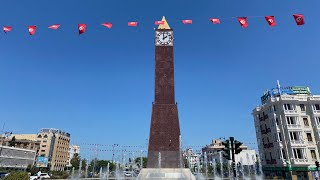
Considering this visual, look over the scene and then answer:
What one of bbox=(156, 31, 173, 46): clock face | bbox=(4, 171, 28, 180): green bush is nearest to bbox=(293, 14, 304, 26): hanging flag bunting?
bbox=(156, 31, 173, 46): clock face

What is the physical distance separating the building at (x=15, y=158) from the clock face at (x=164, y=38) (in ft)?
170

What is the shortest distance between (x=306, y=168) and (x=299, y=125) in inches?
291

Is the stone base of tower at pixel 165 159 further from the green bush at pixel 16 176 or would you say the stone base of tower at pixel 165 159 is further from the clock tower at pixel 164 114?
the green bush at pixel 16 176

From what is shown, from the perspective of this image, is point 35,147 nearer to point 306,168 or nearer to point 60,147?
point 60,147

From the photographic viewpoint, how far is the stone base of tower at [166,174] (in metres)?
25.5

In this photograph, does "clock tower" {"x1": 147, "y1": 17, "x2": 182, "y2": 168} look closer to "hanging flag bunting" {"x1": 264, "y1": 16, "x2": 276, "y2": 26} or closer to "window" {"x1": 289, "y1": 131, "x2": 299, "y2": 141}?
"hanging flag bunting" {"x1": 264, "y1": 16, "x2": 276, "y2": 26}

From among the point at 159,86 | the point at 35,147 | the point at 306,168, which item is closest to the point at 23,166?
the point at 35,147

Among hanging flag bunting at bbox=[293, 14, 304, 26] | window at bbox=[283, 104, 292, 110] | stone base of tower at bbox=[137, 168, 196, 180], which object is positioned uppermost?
window at bbox=[283, 104, 292, 110]

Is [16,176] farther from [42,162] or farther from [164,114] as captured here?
[42,162]

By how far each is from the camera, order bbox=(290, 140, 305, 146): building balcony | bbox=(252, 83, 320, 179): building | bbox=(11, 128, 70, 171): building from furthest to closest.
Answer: bbox=(11, 128, 70, 171): building
bbox=(290, 140, 305, 146): building balcony
bbox=(252, 83, 320, 179): building

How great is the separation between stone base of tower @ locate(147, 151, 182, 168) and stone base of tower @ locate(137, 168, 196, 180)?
0.64m

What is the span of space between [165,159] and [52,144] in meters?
80.6

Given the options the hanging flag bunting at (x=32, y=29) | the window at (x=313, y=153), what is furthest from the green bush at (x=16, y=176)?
the window at (x=313, y=153)

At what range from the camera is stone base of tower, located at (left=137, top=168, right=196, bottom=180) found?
2548 centimetres
